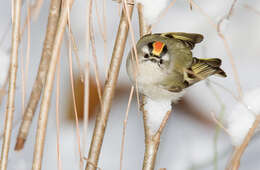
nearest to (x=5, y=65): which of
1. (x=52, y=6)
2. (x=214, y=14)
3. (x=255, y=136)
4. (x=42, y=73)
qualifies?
(x=42, y=73)

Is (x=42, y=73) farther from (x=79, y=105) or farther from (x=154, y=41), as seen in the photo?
(x=154, y=41)

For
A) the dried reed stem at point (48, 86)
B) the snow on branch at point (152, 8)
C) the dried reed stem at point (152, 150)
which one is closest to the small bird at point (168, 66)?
the snow on branch at point (152, 8)

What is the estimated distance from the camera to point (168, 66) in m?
1.65

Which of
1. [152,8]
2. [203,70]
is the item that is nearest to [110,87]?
[152,8]

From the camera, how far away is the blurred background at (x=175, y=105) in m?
1.73

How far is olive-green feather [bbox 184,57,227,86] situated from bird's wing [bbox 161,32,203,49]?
10 centimetres

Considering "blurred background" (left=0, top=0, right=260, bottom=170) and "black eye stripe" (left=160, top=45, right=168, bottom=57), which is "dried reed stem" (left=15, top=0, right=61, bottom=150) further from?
"black eye stripe" (left=160, top=45, right=168, bottom=57)

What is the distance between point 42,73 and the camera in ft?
4.77

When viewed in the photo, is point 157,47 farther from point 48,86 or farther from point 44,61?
point 48,86

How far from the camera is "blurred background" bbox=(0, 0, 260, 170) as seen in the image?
5.67 ft

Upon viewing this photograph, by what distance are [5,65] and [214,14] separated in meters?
1.16

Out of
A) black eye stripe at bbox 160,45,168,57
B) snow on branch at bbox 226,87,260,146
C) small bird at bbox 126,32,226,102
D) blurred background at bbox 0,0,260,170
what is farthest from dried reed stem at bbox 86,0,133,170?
snow on branch at bbox 226,87,260,146

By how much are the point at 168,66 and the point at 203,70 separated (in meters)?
0.18

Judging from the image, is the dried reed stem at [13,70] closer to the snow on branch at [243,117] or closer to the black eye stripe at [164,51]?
the black eye stripe at [164,51]
